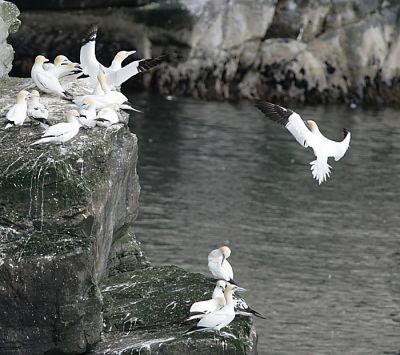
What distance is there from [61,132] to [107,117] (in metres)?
1.44

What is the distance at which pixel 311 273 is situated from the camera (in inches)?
1053

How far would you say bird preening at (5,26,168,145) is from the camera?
17422 mm

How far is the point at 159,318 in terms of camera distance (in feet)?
57.5

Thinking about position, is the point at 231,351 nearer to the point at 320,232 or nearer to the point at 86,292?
the point at 86,292

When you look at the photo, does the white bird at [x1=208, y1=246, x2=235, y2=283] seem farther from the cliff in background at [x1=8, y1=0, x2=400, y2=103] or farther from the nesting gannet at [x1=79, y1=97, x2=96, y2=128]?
the cliff in background at [x1=8, y1=0, x2=400, y2=103]

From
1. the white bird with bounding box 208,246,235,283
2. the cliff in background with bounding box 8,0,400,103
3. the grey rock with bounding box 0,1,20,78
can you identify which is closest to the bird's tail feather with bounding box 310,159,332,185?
→ the white bird with bounding box 208,246,235,283

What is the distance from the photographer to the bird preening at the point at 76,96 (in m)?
17.4

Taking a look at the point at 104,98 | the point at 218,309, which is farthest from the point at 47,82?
the point at 218,309

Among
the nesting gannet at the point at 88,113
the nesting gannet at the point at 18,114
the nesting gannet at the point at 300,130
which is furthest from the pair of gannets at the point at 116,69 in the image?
the nesting gannet at the point at 18,114

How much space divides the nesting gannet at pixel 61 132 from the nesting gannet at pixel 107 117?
0.88 m

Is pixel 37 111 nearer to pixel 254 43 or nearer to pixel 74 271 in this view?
pixel 74 271

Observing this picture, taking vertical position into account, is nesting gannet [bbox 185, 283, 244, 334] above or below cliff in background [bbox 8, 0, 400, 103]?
below

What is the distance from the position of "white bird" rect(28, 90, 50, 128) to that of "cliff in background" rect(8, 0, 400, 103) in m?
29.3

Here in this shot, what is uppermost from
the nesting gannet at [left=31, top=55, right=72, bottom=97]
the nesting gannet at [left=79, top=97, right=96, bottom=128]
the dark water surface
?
the nesting gannet at [left=31, top=55, right=72, bottom=97]
